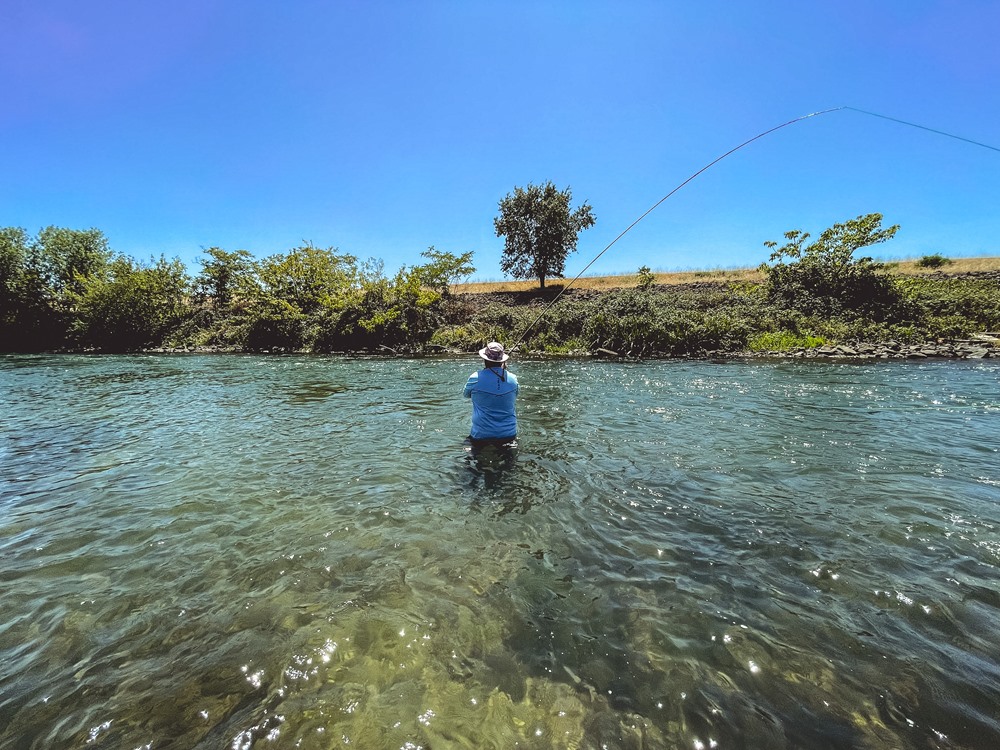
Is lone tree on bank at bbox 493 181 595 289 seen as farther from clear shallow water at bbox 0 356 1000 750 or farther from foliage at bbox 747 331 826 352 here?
clear shallow water at bbox 0 356 1000 750

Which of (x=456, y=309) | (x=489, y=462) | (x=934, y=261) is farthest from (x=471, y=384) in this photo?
(x=934, y=261)

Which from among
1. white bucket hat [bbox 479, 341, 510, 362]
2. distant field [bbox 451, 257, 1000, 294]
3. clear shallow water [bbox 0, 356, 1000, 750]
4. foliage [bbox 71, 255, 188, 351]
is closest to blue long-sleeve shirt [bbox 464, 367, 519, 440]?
white bucket hat [bbox 479, 341, 510, 362]

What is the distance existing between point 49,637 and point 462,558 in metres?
4.22

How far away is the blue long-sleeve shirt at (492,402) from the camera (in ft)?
29.7

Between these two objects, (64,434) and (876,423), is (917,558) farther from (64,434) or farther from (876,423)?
(64,434)

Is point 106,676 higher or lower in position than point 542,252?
lower

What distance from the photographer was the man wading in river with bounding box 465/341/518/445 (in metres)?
8.98

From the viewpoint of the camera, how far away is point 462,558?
576 centimetres

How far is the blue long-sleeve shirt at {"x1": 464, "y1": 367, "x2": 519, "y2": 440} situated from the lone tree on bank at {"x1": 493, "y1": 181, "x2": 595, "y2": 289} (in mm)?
53422

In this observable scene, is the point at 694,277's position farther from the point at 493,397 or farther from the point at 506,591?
the point at 506,591

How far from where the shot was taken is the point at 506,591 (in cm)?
504

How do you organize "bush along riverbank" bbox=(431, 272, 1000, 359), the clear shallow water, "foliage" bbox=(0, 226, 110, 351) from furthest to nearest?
1. "foliage" bbox=(0, 226, 110, 351)
2. "bush along riverbank" bbox=(431, 272, 1000, 359)
3. the clear shallow water

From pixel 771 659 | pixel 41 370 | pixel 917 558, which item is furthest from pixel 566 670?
pixel 41 370

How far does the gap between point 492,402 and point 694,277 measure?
54509mm
